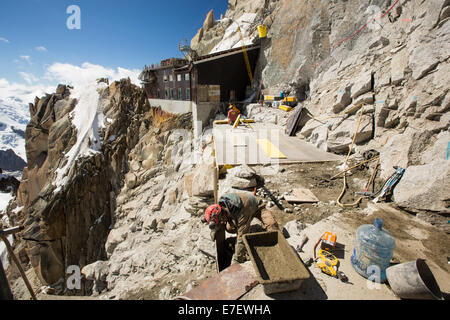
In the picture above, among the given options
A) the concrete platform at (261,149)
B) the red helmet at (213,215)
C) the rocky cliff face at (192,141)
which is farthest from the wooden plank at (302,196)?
the red helmet at (213,215)

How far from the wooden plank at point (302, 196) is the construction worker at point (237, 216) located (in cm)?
160

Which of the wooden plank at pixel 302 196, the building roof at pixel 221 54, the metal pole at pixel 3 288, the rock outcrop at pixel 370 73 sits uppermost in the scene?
the building roof at pixel 221 54

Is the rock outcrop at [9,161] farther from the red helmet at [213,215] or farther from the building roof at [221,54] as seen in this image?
the red helmet at [213,215]

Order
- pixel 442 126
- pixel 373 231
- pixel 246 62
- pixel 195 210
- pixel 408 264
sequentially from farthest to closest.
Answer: pixel 246 62 → pixel 195 210 → pixel 442 126 → pixel 373 231 → pixel 408 264

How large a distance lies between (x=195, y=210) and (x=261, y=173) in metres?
3.13

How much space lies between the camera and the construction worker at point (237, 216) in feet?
12.2

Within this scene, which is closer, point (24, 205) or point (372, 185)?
point (372, 185)

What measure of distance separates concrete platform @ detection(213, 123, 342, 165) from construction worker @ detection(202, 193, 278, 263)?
337 cm

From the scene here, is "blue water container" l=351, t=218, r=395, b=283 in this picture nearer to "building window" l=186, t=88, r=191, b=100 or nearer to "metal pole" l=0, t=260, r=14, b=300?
"metal pole" l=0, t=260, r=14, b=300

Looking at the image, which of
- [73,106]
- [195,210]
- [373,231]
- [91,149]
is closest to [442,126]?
[373,231]

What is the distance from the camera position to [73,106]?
2745cm

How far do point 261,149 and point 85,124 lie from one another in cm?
2595

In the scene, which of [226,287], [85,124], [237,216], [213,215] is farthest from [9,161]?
[226,287]
